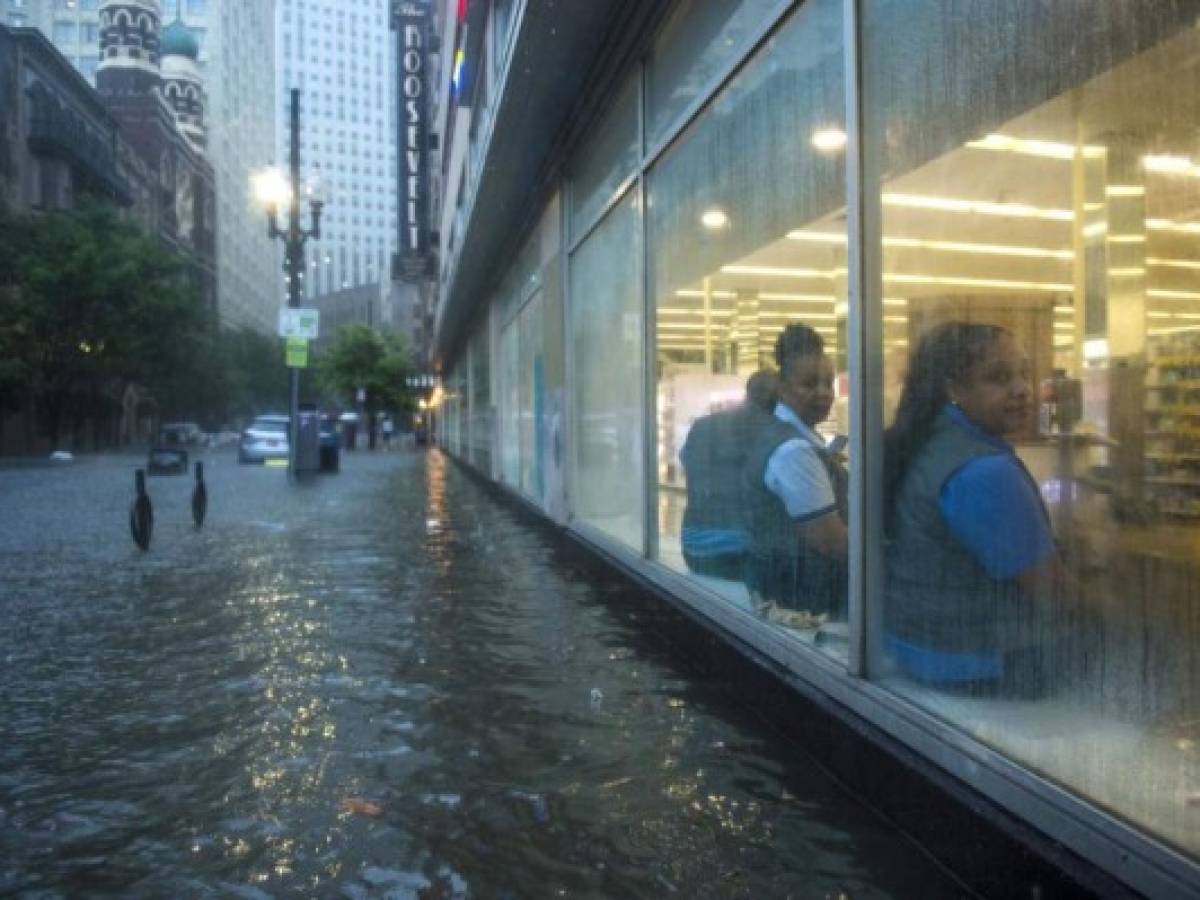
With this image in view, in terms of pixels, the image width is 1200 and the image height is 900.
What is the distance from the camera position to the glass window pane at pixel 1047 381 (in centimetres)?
239

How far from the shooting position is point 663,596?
20.3 ft

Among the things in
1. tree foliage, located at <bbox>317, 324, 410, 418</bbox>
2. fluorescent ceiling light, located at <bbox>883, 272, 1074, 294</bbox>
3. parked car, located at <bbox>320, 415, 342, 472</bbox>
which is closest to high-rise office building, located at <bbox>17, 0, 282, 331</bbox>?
tree foliage, located at <bbox>317, 324, 410, 418</bbox>

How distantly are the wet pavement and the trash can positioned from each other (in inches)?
609

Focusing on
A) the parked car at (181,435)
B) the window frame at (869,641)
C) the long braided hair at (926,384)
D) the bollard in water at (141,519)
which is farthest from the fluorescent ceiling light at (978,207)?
the parked car at (181,435)

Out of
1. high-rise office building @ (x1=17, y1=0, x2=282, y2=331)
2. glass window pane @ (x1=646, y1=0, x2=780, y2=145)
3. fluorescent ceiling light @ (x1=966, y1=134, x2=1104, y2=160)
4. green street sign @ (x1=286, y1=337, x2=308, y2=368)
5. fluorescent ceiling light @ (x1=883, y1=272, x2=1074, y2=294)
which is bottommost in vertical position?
fluorescent ceiling light @ (x1=883, y1=272, x2=1074, y2=294)

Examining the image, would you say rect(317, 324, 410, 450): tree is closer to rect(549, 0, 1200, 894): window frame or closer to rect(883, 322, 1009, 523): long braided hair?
rect(549, 0, 1200, 894): window frame

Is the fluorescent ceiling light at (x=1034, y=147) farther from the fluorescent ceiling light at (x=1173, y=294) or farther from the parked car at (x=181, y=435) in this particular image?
the parked car at (x=181, y=435)

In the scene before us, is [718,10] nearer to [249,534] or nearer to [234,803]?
[234,803]

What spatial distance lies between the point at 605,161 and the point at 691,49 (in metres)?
2.53

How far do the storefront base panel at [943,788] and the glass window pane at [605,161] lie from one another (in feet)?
13.1

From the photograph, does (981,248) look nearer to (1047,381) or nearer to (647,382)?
(1047,381)

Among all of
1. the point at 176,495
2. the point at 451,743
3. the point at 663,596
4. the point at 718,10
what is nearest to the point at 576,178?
the point at 718,10

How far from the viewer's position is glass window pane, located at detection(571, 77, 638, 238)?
770 centimetres

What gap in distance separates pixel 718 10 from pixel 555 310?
17.7ft
